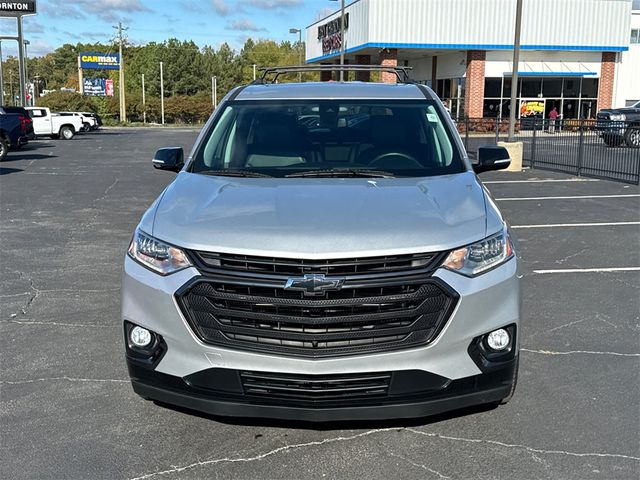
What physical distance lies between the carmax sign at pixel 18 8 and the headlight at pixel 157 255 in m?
40.8

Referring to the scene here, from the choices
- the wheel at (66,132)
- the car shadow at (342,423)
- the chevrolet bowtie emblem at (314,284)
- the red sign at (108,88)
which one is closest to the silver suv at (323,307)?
the chevrolet bowtie emblem at (314,284)

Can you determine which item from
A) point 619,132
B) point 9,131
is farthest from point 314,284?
point 9,131

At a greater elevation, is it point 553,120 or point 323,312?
point 553,120

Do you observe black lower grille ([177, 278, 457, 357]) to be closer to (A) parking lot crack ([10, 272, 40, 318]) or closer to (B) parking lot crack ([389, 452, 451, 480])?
(B) parking lot crack ([389, 452, 451, 480])

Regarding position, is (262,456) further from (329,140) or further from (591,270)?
(591,270)

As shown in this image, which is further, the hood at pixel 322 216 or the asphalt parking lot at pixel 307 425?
the asphalt parking lot at pixel 307 425

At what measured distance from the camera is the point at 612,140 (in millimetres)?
17453

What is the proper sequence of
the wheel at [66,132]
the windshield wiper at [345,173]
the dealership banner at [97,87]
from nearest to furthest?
the windshield wiper at [345,173], the wheel at [66,132], the dealership banner at [97,87]

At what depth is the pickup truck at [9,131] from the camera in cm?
2152

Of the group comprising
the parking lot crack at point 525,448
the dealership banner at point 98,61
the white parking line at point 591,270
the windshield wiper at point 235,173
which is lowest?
the parking lot crack at point 525,448

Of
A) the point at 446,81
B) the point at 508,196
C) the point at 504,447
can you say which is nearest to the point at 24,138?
the point at 508,196

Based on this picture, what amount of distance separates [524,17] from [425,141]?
38925mm

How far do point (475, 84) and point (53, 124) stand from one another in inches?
943

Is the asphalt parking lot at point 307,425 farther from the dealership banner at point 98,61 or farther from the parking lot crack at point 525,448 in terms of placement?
Result: the dealership banner at point 98,61
